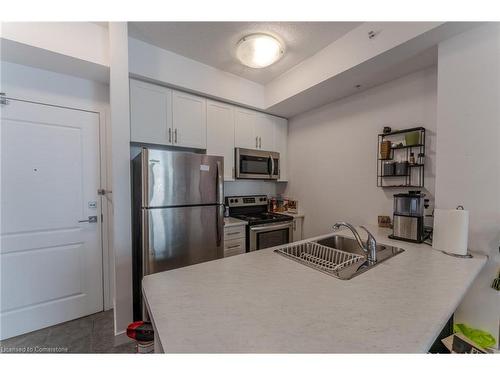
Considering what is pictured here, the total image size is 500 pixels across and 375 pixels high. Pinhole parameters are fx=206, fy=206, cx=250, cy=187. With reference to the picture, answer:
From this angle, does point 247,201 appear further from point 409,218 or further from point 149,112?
point 409,218

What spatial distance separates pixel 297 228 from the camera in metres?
2.94

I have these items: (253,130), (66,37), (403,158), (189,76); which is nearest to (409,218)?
(403,158)

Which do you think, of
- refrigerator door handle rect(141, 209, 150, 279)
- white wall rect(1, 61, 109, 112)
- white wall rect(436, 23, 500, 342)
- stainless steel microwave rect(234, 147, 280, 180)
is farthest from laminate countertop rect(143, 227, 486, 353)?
white wall rect(1, 61, 109, 112)

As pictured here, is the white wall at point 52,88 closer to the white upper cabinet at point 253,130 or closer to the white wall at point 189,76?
the white wall at point 189,76

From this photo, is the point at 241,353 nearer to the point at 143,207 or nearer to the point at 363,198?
the point at 143,207

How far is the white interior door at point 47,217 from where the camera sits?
1.76 meters

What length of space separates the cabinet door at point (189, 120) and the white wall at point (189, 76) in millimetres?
110

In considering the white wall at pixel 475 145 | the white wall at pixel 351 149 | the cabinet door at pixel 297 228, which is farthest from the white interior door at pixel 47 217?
the white wall at pixel 475 145

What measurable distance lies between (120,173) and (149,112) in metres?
0.73

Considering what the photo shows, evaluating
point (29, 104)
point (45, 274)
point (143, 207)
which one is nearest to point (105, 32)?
point (29, 104)

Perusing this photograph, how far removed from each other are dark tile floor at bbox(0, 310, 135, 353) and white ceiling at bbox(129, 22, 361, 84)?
2682 millimetres

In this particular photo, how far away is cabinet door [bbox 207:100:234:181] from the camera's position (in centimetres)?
249

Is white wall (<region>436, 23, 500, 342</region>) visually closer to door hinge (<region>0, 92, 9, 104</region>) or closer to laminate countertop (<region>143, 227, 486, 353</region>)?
laminate countertop (<region>143, 227, 486, 353</region>)
